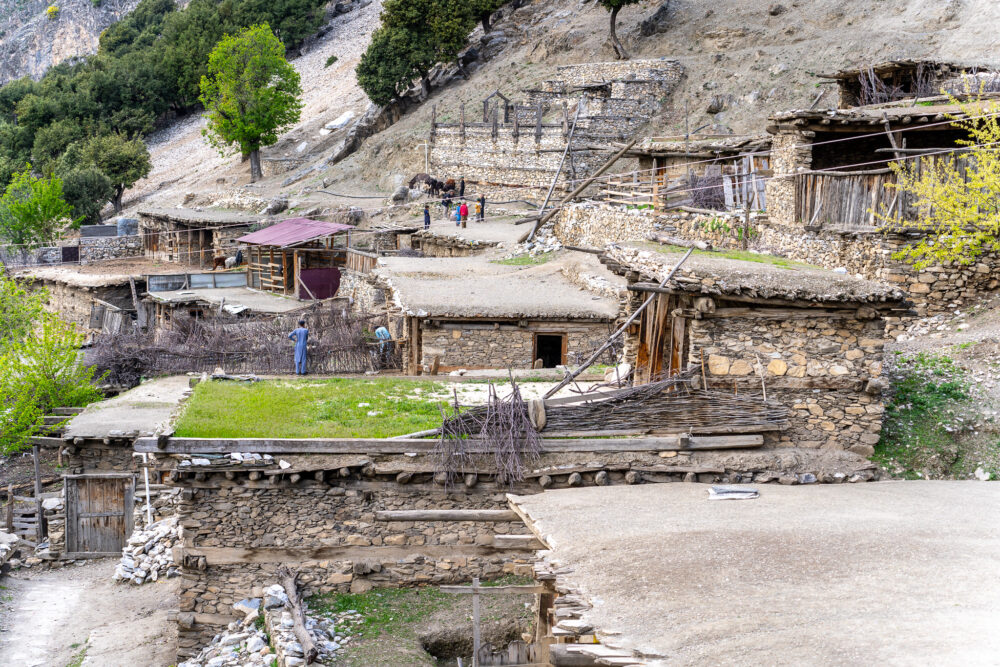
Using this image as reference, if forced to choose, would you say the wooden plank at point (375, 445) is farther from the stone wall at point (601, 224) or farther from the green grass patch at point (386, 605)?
the stone wall at point (601, 224)

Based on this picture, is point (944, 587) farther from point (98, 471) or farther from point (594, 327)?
point (98, 471)

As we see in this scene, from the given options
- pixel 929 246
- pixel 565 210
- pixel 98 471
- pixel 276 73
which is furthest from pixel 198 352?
pixel 276 73

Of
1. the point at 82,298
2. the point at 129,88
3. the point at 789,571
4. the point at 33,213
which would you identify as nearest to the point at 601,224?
the point at 789,571

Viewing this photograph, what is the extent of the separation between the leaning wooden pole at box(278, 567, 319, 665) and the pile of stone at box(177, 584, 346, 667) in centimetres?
5

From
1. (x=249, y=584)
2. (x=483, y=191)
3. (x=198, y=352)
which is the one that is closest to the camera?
(x=249, y=584)

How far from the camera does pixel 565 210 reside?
3014 cm

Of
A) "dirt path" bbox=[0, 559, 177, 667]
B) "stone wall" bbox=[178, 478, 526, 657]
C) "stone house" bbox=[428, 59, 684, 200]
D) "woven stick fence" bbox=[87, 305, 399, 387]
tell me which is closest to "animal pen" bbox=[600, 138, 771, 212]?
"stone house" bbox=[428, 59, 684, 200]

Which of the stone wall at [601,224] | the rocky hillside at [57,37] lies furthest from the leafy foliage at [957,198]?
the rocky hillside at [57,37]

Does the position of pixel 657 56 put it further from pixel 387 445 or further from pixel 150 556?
pixel 387 445

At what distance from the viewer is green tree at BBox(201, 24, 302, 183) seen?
5225cm

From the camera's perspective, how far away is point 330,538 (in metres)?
11.3

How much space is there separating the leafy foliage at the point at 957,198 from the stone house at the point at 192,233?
28.5 m

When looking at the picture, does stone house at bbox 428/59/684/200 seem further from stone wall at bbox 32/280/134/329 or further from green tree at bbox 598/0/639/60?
stone wall at bbox 32/280/134/329

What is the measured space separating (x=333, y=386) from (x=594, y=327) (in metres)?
6.30
